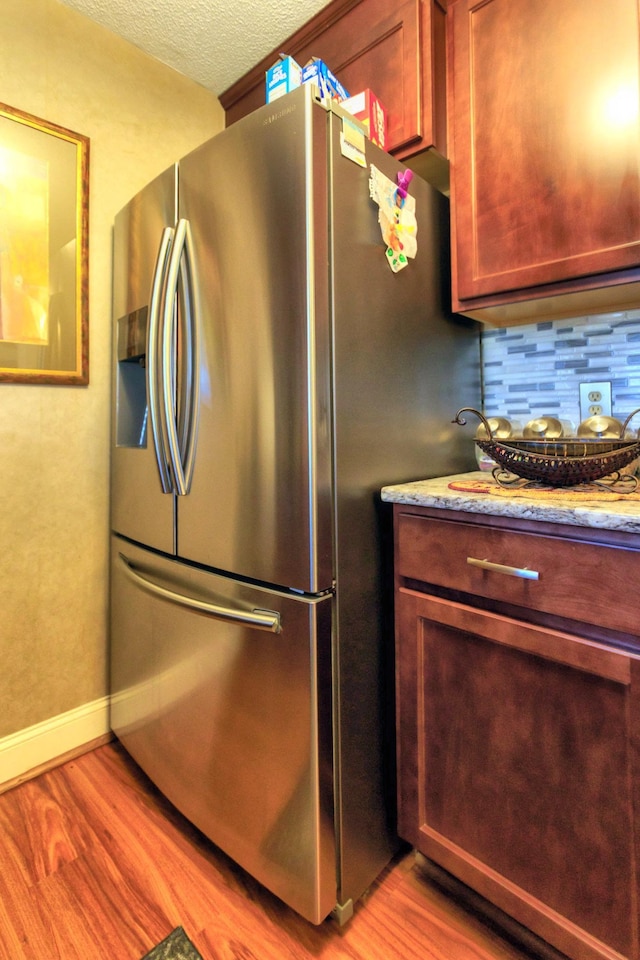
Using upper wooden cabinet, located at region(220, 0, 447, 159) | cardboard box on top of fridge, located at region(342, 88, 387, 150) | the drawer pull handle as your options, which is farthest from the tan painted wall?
the drawer pull handle

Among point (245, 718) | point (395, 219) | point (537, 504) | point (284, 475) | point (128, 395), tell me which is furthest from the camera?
point (128, 395)

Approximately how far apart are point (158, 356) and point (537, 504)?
0.92 m

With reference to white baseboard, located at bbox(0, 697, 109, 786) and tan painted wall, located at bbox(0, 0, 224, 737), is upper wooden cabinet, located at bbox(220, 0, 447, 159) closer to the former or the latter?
tan painted wall, located at bbox(0, 0, 224, 737)

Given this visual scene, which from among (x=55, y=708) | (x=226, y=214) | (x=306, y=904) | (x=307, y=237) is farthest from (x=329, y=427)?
(x=55, y=708)

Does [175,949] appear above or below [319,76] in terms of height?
below

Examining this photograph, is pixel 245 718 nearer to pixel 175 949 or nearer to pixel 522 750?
pixel 175 949

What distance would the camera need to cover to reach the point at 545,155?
1174 millimetres

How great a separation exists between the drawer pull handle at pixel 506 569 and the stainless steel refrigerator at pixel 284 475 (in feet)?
0.83

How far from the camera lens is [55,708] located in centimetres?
162

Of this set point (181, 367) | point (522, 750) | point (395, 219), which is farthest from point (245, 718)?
point (395, 219)

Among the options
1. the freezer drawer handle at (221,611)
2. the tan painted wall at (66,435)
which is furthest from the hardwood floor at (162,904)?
the freezer drawer handle at (221,611)

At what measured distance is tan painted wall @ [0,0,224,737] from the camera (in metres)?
1.52

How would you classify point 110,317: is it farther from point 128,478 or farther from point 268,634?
point 268,634

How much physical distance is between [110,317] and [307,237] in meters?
1.03
